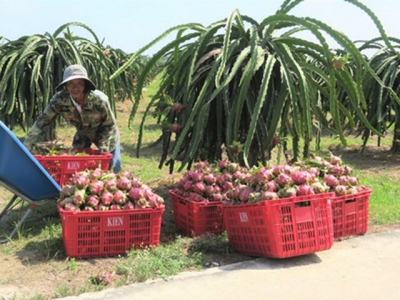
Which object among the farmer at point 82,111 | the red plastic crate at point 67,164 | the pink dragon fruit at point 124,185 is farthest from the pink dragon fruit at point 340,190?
the farmer at point 82,111

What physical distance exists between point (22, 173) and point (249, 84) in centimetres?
212

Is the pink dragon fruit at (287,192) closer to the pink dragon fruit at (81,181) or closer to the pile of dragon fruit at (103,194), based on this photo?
the pile of dragon fruit at (103,194)

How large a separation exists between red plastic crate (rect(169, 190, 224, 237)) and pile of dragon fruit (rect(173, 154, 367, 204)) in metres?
0.06

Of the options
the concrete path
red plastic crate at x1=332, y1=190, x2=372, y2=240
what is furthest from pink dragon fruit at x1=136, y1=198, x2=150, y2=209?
red plastic crate at x1=332, y1=190, x2=372, y2=240

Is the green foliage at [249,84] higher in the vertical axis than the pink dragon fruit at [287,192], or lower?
higher

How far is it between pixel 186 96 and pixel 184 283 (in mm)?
2070

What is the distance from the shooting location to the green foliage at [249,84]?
4.29 m

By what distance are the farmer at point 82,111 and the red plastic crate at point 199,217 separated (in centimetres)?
86

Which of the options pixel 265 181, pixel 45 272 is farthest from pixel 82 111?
pixel 265 181

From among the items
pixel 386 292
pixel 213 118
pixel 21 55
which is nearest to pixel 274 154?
pixel 213 118

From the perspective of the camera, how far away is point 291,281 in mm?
3146

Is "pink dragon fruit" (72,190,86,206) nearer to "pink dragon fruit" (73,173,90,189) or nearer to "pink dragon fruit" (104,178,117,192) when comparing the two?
"pink dragon fruit" (73,173,90,189)

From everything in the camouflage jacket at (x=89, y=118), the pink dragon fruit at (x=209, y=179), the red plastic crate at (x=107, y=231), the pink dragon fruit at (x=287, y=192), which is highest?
the camouflage jacket at (x=89, y=118)

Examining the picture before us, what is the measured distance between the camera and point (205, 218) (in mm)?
3982
